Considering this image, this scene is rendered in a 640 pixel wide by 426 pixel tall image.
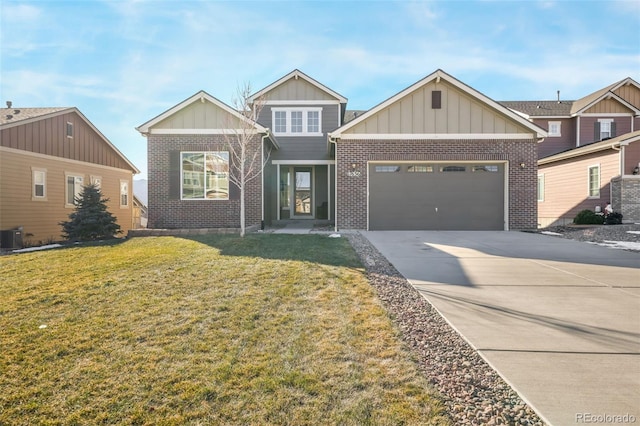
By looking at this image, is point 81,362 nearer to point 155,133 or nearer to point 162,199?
point 162,199

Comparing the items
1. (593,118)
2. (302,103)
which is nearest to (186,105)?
(302,103)

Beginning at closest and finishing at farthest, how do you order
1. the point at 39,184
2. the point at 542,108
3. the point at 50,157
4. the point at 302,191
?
the point at 39,184 < the point at 50,157 < the point at 302,191 < the point at 542,108

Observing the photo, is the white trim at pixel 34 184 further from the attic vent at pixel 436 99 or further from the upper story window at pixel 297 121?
the attic vent at pixel 436 99

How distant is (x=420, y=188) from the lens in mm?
11656

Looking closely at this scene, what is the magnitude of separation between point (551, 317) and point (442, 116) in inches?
369

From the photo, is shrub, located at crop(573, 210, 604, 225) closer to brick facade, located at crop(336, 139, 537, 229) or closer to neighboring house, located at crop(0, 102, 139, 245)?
brick facade, located at crop(336, 139, 537, 229)

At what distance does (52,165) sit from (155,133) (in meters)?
5.28

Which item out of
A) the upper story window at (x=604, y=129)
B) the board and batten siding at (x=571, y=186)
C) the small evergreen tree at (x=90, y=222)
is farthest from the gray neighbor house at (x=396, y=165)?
the upper story window at (x=604, y=129)

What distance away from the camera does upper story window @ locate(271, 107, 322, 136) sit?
15844mm

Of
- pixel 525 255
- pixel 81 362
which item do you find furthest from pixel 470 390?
pixel 525 255

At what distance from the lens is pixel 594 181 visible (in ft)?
51.6

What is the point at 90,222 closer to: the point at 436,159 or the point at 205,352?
the point at 205,352

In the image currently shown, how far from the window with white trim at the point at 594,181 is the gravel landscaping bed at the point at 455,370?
16.5m

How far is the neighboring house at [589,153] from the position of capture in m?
14.0
